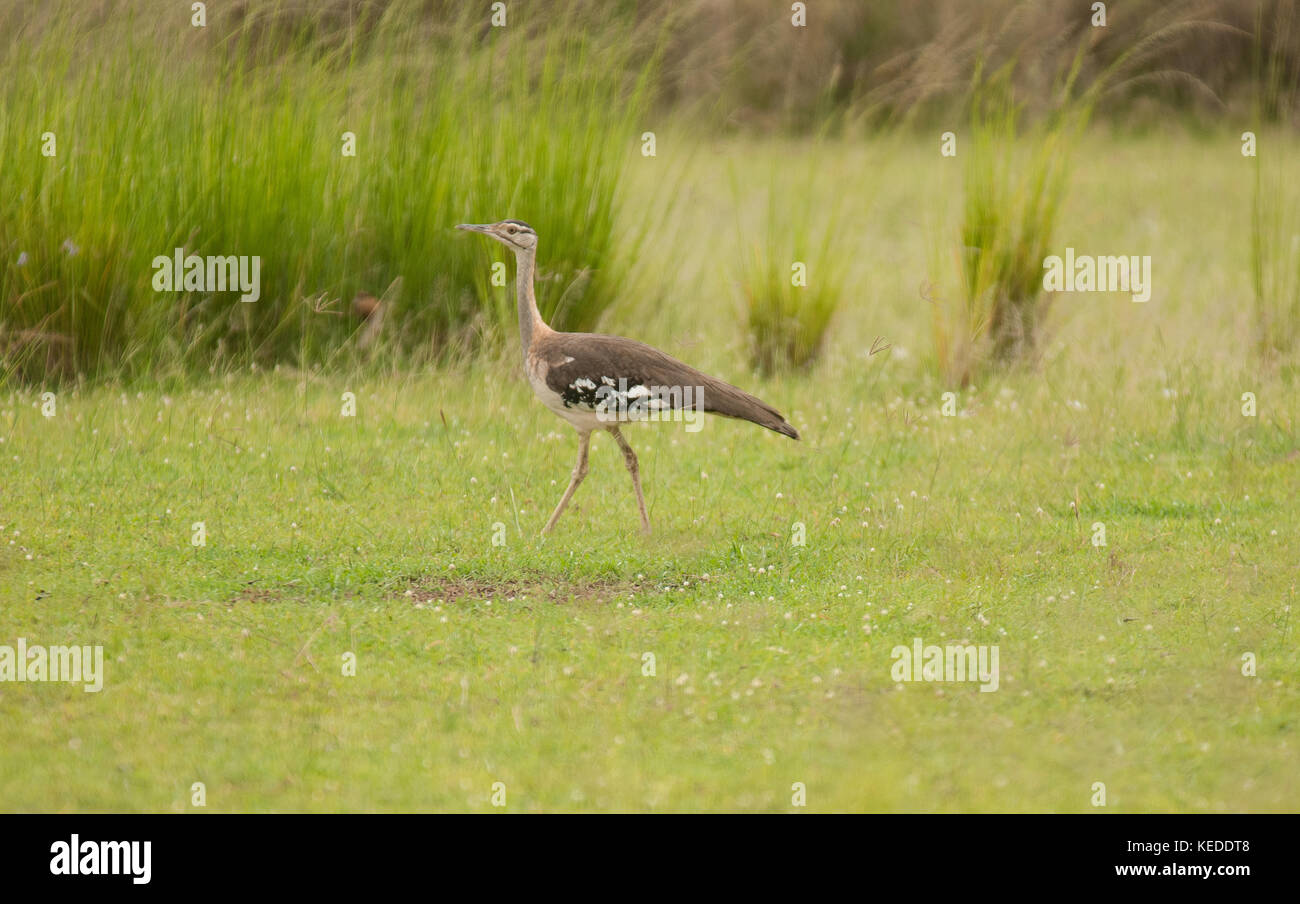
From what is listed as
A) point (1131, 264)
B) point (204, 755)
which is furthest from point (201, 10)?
point (1131, 264)

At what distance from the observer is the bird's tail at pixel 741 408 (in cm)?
870

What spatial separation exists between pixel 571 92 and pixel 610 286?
1593 mm

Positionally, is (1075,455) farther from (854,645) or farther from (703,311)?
(703,311)

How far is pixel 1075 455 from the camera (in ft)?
34.7

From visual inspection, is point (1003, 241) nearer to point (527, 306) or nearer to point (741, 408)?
point (741, 408)

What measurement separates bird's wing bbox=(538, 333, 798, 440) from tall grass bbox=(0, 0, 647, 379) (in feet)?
11.8

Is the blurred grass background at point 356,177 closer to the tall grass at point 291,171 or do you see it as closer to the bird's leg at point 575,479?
the tall grass at point 291,171

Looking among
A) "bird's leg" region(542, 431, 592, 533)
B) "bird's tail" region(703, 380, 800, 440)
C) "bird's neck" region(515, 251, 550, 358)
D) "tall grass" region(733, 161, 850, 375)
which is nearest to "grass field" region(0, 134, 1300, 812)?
"bird's leg" region(542, 431, 592, 533)

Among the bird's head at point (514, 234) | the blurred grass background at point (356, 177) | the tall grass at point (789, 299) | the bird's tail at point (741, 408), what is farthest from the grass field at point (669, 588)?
the bird's head at point (514, 234)

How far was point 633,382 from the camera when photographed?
866 centimetres

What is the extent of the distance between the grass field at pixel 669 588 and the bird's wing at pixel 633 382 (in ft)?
2.56

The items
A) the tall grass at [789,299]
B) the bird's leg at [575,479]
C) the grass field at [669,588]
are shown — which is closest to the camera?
the grass field at [669,588]

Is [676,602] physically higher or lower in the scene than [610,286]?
lower

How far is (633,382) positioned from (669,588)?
1237mm
